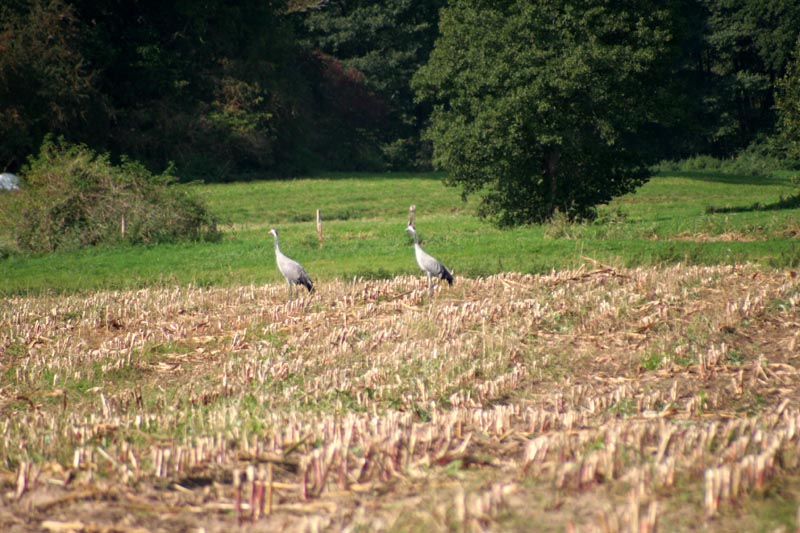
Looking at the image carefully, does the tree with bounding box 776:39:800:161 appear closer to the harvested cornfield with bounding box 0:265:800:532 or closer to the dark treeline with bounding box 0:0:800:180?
the dark treeline with bounding box 0:0:800:180

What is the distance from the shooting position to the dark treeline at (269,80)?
4834 cm

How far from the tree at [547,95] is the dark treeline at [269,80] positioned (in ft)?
6.80

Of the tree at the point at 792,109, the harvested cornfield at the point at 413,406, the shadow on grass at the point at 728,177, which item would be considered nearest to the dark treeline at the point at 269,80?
the tree at the point at 792,109

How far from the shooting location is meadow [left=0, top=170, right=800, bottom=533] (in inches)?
254

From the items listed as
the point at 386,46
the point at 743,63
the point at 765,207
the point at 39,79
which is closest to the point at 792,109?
the point at 765,207

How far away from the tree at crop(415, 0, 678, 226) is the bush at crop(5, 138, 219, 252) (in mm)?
9799

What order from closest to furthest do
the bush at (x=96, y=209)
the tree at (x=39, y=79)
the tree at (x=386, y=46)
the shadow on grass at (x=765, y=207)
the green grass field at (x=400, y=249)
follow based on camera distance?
the green grass field at (x=400, y=249) → the bush at (x=96, y=209) → the shadow on grass at (x=765, y=207) → the tree at (x=39, y=79) → the tree at (x=386, y=46)

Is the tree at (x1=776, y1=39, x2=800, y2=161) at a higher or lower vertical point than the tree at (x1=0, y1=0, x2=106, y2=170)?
lower

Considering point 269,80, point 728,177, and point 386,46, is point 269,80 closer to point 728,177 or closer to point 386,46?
point 386,46

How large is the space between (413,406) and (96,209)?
70.5ft

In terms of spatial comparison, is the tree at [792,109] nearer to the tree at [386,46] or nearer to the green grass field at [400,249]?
the green grass field at [400,249]

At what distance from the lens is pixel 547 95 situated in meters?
30.1

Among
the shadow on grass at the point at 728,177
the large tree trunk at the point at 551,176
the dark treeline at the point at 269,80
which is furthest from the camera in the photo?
the shadow on grass at the point at 728,177

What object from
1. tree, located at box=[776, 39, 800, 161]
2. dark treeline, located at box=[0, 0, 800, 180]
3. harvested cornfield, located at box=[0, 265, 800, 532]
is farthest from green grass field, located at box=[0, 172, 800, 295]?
dark treeline, located at box=[0, 0, 800, 180]
